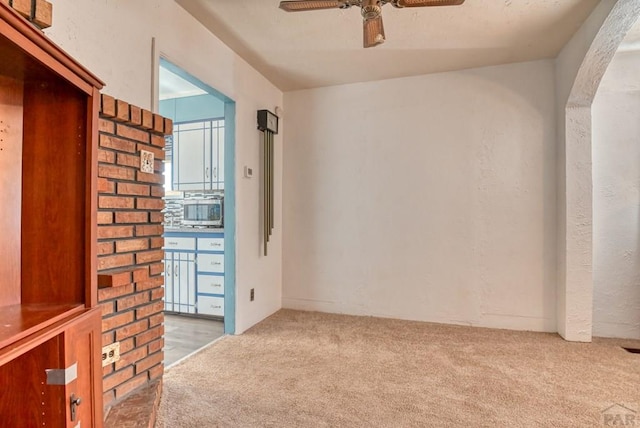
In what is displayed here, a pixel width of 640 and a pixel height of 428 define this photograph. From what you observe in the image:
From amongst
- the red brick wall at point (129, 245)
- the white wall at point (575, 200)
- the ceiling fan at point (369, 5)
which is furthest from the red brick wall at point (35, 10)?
the white wall at point (575, 200)

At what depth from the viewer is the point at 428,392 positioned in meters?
2.00

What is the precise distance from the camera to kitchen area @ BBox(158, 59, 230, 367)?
11.7 feet

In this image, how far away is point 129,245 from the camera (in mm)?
1787

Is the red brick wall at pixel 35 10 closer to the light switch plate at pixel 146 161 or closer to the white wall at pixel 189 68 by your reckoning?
the white wall at pixel 189 68

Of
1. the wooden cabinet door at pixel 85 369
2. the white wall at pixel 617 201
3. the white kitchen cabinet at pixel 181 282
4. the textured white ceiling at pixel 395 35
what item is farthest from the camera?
the white kitchen cabinet at pixel 181 282

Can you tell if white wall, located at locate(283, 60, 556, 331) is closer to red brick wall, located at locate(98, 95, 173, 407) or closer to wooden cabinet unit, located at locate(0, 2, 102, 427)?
red brick wall, located at locate(98, 95, 173, 407)

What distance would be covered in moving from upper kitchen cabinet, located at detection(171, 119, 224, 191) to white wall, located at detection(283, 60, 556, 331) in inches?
30.2

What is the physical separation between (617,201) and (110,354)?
3837 mm

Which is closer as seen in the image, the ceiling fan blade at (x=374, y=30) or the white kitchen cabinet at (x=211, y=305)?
the ceiling fan blade at (x=374, y=30)

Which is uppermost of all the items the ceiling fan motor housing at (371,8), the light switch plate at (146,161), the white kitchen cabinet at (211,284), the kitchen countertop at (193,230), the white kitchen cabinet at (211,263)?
the ceiling fan motor housing at (371,8)

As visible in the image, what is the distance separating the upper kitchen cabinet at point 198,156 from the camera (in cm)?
383

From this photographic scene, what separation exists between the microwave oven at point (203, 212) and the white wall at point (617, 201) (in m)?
3.51

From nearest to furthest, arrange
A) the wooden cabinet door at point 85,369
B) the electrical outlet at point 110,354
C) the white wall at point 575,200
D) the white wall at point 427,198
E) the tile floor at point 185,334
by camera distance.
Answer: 1. the wooden cabinet door at point 85,369
2. the electrical outlet at point 110,354
3. the tile floor at point 185,334
4. the white wall at point 575,200
5. the white wall at point 427,198

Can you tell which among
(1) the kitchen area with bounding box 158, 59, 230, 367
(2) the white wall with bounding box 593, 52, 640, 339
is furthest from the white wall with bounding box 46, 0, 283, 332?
(2) the white wall with bounding box 593, 52, 640, 339
